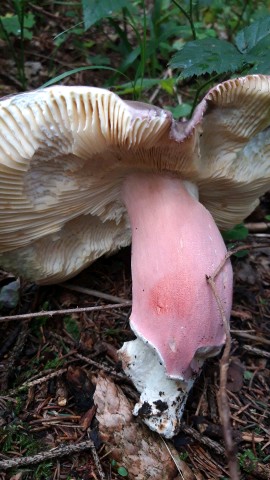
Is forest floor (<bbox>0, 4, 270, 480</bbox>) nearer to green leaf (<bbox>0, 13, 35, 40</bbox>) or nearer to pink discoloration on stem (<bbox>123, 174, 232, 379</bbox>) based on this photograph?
pink discoloration on stem (<bbox>123, 174, 232, 379</bbox>)

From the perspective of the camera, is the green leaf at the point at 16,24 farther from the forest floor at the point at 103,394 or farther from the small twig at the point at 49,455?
the small twig at the point at 49,455

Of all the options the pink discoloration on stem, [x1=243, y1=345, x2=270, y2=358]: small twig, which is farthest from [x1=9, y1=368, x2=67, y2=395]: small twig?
[x1=243, y1=345, x2=270, y2=358]: small twig

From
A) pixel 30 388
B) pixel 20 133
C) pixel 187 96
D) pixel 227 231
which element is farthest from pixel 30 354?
pixel 187 96

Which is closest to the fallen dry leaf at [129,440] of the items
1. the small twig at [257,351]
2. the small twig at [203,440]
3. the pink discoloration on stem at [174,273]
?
the small twig at [203,440]

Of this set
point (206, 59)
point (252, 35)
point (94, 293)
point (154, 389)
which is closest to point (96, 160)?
point (206, 59)

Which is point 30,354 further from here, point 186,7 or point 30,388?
point 186,7

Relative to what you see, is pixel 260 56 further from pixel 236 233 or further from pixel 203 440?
pixel 203 440
